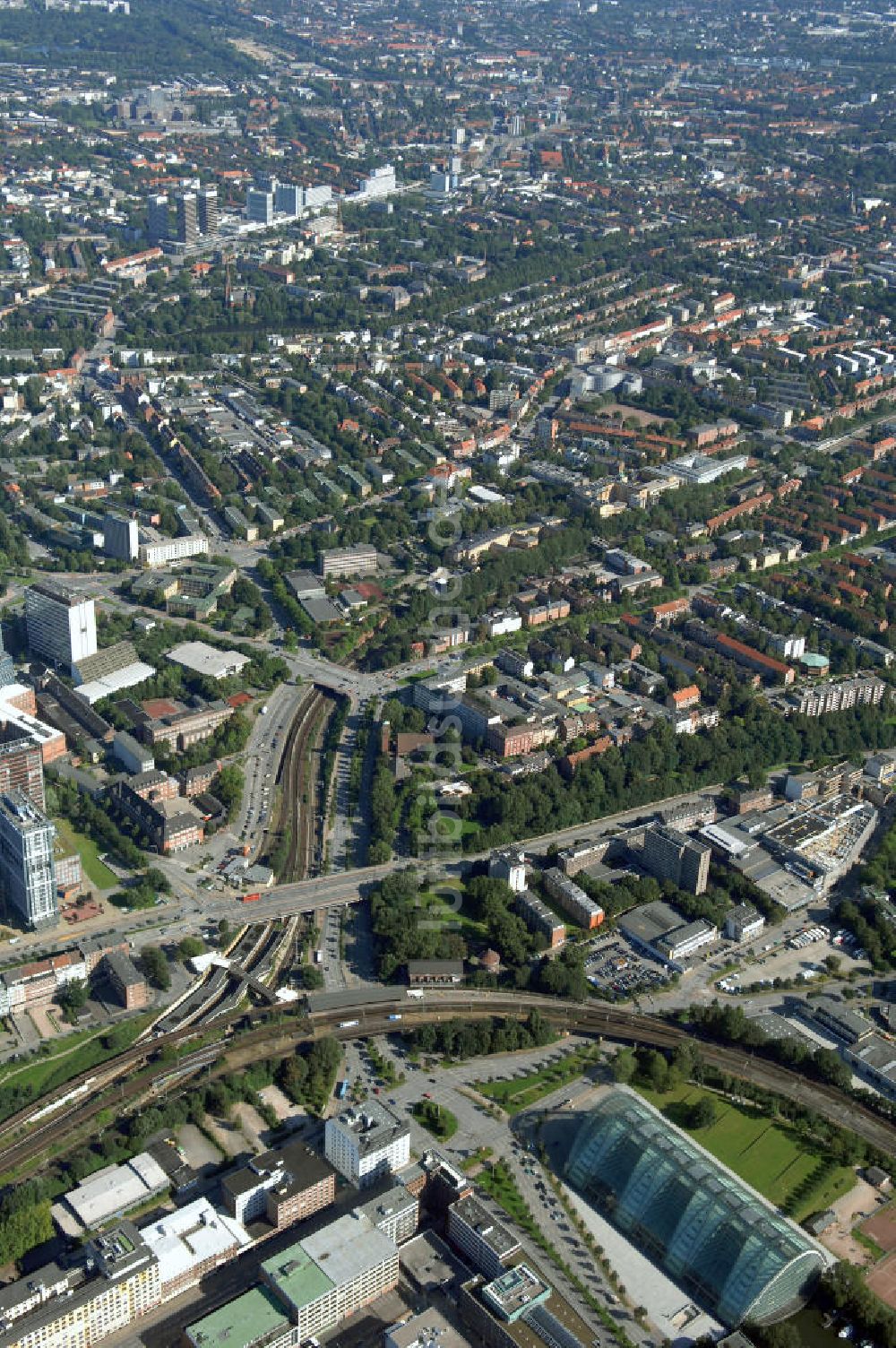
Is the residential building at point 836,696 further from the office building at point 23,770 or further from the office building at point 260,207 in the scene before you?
the office building at point 260,207

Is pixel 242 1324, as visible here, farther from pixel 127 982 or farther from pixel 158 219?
pixel 158 219

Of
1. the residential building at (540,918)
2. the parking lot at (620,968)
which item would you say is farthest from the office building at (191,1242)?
the residential building at (540,918)

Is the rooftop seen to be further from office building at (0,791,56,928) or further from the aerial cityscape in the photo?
office building at (0,791,56,928)

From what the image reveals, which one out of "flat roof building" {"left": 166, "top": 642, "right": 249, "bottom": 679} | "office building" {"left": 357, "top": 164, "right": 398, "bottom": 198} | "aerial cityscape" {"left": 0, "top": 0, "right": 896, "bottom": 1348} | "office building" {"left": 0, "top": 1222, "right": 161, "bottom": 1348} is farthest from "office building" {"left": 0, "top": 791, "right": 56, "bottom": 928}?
"office building" {"left": 357, "top": 164, "right": 398, "bottom": 198}

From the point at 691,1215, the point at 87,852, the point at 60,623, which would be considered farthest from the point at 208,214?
the point at 691,1215

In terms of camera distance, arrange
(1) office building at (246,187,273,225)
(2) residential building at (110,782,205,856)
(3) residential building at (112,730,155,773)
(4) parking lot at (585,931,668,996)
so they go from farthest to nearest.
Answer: (1) office building at (246,187,273,225) → (3) residential building at (112,730,155,773) → (2) residential building at (110,782,205,856) → (4) parking lot at (585,931,668,996)

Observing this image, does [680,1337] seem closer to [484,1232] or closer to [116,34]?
[484,1232]
